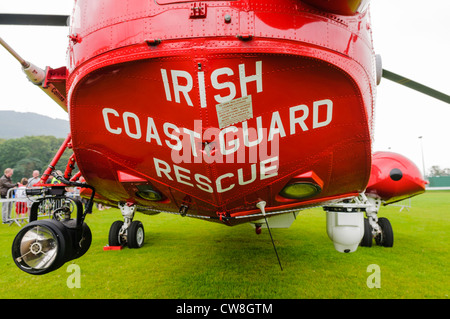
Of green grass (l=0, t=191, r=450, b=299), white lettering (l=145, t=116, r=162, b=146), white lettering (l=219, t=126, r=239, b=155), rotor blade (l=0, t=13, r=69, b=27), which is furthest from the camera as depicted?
green grass (l=0, t=191, r=450, b=299)

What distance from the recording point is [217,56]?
1.95 meters

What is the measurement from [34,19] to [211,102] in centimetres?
227

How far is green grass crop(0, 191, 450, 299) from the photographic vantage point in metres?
3.93

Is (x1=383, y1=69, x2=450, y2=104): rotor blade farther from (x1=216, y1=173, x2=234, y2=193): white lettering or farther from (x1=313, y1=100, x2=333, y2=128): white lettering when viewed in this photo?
(x1=216, y1=173, x2=234, y2=193): white lettering

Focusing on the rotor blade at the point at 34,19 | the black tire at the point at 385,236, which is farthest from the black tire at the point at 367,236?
the rotor blade at the point at 34,19

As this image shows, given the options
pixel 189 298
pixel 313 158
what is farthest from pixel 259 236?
pixel 313 158

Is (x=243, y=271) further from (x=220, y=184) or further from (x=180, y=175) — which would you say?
(x=180, y=175)

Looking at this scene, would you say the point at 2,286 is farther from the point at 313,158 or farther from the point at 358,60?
the point at 358,60

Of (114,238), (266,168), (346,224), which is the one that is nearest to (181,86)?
(266,168)

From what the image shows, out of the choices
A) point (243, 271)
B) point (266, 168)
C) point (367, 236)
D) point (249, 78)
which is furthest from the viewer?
point (367, 236)

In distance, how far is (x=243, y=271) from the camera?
15.6ft

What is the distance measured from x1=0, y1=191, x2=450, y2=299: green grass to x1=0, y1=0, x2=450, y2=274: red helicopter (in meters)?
1.58

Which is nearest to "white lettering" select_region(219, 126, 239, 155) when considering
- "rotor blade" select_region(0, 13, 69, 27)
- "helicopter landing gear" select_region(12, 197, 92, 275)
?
"helicopter landing gear" select_region(12, 197, 92, 275)

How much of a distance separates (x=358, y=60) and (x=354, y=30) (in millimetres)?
254
